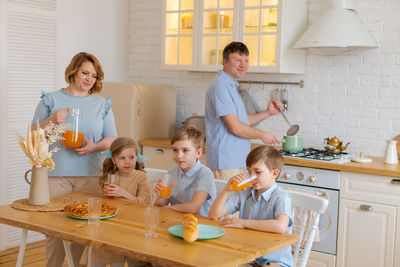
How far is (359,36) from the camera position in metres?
3.89

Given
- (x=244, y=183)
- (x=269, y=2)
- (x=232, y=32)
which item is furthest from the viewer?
(x=232, y=32)

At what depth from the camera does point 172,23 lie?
475cm

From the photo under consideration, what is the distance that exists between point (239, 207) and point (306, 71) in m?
2.14

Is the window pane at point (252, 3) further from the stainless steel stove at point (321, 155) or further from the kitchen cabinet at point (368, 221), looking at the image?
Answer: the kitchen cabinet at point (368, 221)

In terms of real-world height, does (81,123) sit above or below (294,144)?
above

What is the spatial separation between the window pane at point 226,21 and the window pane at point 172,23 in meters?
0.47

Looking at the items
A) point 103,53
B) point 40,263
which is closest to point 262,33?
point 103,53

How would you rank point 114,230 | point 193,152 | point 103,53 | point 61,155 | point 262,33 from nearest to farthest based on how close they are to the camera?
point 114,230, point 193,152, point 61,155, point 262,33, point 103,53

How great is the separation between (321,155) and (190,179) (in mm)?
1484

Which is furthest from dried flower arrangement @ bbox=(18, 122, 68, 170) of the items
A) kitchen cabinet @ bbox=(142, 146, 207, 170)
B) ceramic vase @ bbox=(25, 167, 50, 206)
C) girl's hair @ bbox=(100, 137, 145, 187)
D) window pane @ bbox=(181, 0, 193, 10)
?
window pane @ bbox=(181, 0, 193, 10)

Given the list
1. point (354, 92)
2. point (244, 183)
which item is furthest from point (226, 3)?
point (244, 183)

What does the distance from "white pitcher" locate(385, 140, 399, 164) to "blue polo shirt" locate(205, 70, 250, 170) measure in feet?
3.21

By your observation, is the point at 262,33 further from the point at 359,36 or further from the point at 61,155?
the point at 61,155

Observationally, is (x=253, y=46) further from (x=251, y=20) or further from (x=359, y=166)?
(x=359, y=166)
